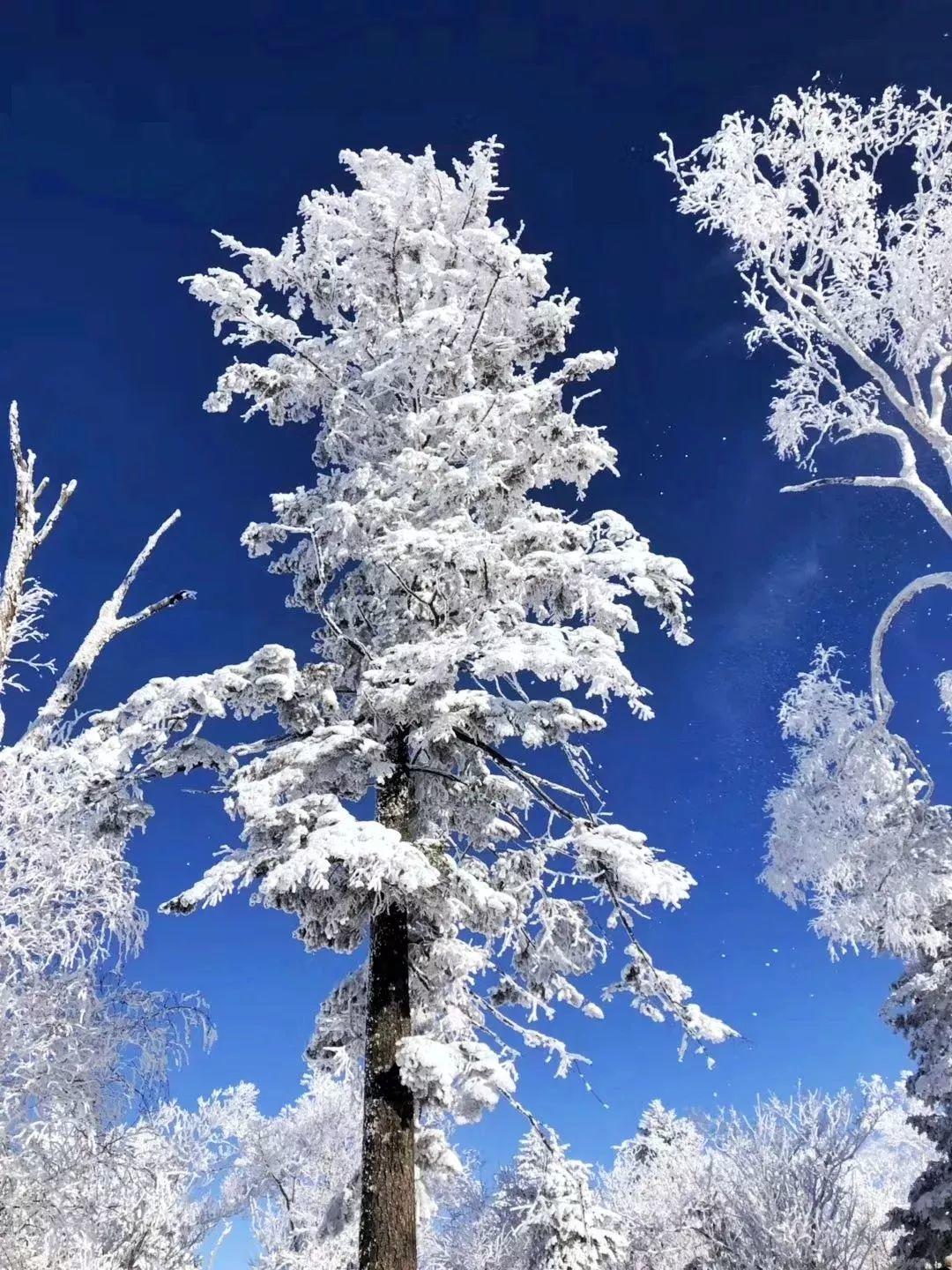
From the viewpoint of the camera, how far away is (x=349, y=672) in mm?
11344

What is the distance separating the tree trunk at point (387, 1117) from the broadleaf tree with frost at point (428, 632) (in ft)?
0.07

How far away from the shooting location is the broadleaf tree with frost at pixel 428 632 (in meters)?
7.98

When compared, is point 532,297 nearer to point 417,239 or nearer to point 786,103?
point 417,239

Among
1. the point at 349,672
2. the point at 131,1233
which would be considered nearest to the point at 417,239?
the point at 349,672

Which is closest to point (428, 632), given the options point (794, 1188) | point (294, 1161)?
point (794, 1188)

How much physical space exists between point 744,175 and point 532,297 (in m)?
3.87

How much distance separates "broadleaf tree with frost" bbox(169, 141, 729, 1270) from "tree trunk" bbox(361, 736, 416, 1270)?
0.07ft

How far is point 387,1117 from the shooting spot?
7.68 meters

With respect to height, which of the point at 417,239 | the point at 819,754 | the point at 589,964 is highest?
the point at 417,239

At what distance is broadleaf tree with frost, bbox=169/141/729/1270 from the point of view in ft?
26.2

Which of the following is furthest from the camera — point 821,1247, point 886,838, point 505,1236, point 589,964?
point 505,1236

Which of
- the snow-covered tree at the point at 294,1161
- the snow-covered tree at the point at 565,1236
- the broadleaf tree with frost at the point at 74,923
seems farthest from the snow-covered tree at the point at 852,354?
the snow-covered tree at the point at 294,1161

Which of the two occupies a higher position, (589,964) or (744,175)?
(744,175)

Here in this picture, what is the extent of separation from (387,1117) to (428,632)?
5215 millimetres
